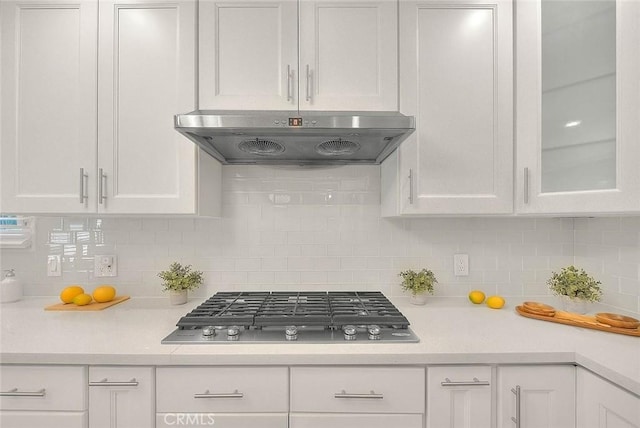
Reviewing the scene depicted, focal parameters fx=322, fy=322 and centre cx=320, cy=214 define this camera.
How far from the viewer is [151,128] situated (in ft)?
4.75

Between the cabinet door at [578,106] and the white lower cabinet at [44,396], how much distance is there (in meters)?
1.90

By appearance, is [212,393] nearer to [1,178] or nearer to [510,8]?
[1,178]

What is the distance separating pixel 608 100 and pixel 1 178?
8.41ft

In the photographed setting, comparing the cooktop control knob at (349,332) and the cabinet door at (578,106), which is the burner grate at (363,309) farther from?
the cabinet door at (578,106)

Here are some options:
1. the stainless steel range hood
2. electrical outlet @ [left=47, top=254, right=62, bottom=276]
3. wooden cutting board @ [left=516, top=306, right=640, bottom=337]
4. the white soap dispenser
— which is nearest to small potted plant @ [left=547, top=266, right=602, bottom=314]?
wooden cutting board @ [left=516, top=306, right=640, bottom=337]

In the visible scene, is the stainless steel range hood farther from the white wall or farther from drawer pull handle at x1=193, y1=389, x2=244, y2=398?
drawer pull handle at x1=193, y1=389, x2=244, y2=398

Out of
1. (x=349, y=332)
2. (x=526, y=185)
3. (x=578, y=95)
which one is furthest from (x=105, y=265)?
(x=578, y=95)

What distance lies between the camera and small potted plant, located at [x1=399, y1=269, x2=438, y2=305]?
166 centimetres

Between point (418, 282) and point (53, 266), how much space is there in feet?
6.55

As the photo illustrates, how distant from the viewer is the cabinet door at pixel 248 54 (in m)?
1.45

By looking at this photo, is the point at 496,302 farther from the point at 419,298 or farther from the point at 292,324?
the point at 292,324

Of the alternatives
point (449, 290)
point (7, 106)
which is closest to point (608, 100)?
point (449, 290)

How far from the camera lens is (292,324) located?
4.16 feet

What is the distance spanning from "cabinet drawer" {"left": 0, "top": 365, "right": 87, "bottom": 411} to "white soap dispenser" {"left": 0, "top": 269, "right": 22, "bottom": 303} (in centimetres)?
82
